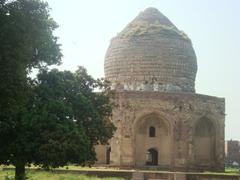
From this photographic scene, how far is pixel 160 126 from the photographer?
89.4 ft

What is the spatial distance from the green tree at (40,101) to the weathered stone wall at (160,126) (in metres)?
7.99

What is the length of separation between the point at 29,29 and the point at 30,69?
2136mm

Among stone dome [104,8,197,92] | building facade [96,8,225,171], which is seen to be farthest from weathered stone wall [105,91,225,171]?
stone dome [104,8,197,92]

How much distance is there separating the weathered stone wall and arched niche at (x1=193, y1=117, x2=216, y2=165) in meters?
0.75

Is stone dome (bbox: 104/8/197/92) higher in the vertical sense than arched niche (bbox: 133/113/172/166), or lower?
higher

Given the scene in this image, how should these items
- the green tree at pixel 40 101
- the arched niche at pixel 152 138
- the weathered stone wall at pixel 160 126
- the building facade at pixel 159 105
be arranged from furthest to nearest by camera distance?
the arched niche at pixel 152 138 < the building facade at pixel 159 105 < the weathered stone wall at pixel 160 126 < the green tree at pixel 40 101

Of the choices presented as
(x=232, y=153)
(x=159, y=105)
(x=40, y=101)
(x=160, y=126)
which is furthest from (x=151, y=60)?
(x=232, y=153)

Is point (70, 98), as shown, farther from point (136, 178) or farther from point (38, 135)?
point (136, 178)

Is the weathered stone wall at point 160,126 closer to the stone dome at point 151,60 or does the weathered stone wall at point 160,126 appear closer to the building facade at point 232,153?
the stone dome at point 151,60

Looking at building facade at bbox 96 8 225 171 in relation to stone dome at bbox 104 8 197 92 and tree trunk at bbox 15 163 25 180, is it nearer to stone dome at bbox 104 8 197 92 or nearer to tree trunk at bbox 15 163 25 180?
stone dome at bbox 104 8 197 92

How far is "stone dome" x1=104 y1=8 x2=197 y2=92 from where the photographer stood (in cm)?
2867

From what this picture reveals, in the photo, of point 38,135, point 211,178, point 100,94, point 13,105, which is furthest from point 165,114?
point 13,105

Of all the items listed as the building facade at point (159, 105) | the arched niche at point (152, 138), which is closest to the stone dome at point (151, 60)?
the building facade at point (159, 105)

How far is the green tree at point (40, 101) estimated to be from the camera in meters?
11.5
